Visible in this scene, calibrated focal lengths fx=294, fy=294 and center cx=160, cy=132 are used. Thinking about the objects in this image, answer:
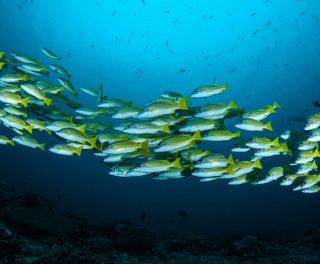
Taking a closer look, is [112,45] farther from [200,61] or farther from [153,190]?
[153,190]

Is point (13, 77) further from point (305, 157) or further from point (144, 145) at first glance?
point (305, 157)

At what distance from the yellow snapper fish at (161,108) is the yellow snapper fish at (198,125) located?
38cm

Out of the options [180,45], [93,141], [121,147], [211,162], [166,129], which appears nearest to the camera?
[121,147]

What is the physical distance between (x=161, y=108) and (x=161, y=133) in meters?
0.79

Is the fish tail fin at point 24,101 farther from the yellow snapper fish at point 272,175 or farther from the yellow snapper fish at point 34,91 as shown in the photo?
the yellow snapper fish at point 272,175

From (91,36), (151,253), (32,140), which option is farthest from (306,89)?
(32,140)

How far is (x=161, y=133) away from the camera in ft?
21.6

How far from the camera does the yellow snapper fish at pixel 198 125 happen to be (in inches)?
243

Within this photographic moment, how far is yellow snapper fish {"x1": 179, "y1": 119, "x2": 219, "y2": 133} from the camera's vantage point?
6184 mm

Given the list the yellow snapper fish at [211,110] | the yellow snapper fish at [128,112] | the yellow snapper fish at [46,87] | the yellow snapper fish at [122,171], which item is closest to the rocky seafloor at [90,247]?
the yellow snapper fish at [122,171]

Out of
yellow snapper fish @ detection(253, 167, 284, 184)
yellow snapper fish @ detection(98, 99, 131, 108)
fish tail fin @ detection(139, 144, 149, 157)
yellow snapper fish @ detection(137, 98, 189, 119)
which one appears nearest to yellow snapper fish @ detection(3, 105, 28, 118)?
yellow snapper fish @ detection(98, 99, 131, 108)

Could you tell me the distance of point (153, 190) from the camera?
78.2 metres

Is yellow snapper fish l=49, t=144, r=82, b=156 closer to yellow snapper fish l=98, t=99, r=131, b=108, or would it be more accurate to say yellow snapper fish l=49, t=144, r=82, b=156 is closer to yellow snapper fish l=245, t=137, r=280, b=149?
yellow snapper fish l=98, t=99, r=131, b=108

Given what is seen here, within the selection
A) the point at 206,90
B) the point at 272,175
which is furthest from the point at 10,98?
the point at 272,175
